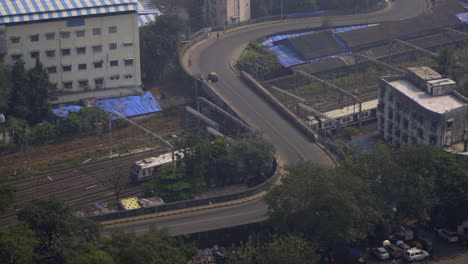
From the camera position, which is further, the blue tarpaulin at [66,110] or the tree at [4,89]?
the blue tarpaulin at [66,110]

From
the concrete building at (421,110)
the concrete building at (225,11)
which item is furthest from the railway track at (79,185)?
the concrete building at (225,11)

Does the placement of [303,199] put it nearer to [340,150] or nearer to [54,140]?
[340,150]

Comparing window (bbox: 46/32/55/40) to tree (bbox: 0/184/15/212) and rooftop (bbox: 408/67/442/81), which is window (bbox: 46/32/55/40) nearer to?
tree (bbox: 0/184/15/212)

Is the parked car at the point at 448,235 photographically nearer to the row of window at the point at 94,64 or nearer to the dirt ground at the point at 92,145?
the dirt ground at the point at 92,145

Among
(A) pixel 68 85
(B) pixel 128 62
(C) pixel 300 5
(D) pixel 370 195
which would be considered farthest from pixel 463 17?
(D) pixel 370 195

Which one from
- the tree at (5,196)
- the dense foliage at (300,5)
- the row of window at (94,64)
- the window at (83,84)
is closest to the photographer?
the tree at (5,196)

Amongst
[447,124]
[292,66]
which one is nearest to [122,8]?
[292,66]

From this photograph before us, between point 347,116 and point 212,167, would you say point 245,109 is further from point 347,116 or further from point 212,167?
point 212,167
